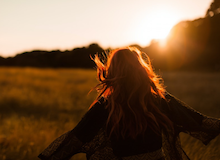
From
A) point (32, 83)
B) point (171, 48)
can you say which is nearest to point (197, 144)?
point (32, 83)

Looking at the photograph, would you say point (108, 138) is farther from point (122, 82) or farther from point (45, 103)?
point (45, 103)

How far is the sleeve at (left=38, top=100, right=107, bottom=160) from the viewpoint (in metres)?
1.53

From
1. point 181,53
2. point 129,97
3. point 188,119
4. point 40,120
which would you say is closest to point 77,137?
point 129,97

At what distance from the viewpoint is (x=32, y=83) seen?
1064 centimetres

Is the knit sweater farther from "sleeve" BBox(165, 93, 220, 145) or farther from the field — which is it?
the field

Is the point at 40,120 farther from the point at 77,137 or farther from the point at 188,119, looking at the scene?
the point at 188,119

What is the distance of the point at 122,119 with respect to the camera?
147cm

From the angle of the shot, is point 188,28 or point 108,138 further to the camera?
point 188,28

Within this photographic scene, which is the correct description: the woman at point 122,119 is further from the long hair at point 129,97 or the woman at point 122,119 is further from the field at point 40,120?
the field at point 40,120

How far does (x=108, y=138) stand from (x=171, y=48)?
26628 millimetres

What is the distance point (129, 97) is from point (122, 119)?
6.5 inches

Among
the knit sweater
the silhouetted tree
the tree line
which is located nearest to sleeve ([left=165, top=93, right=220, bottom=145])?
the knit sweater

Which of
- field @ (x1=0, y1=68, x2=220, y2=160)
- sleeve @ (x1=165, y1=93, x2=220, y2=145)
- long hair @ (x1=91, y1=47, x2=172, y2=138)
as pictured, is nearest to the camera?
long hair @ (x1=91, y1=47, x2=172, y2=138)

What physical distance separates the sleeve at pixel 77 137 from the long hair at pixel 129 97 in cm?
9
